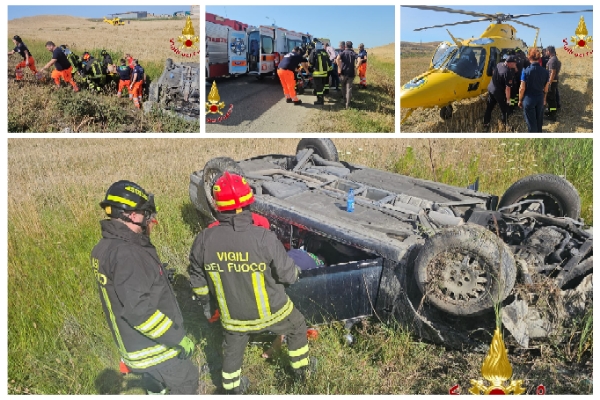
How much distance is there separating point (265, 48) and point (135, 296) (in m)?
8.22

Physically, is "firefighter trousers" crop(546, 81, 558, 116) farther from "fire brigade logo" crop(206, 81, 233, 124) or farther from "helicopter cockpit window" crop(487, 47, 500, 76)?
"fire brigade logo" crop(206, 81, 233, 124)

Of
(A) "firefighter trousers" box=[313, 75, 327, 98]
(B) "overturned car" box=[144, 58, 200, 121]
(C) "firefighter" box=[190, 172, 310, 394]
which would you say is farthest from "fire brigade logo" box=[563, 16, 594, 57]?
(B) "overturned car" box=[144, 58, 200, 121]

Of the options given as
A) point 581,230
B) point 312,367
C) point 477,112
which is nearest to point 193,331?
point 312,367

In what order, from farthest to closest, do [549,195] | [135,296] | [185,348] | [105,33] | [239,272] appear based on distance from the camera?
1. [105,33]
2. [549,195]
3. [239,272]
4. [185,348]
5. [135,296]

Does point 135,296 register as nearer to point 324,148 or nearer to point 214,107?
point 214,107

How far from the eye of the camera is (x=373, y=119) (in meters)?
5.88

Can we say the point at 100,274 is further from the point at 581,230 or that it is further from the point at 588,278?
the point at 581,230

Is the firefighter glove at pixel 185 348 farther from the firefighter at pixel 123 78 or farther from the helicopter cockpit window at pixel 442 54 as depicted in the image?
the helicopter cockpit window at pixel 442 54

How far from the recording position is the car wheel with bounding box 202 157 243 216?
14.7ft

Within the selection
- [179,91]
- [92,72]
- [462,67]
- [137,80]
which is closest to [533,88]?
[462,67]

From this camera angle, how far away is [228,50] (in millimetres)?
8016

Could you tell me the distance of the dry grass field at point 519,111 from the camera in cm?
612

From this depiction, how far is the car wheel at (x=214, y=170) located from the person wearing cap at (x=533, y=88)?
3.70 m

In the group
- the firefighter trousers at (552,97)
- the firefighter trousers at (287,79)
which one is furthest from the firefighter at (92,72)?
the firefighter trousers at (552,97)
